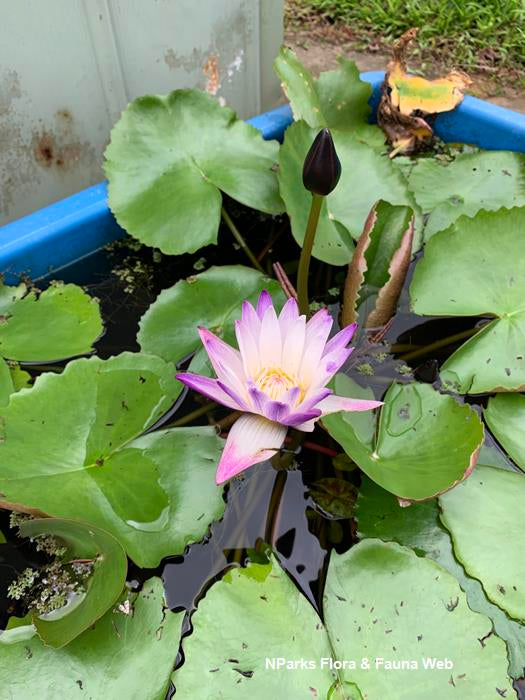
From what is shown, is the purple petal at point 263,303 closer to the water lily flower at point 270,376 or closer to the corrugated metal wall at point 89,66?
the water lily flower at point 270,376

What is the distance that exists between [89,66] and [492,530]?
1367mm

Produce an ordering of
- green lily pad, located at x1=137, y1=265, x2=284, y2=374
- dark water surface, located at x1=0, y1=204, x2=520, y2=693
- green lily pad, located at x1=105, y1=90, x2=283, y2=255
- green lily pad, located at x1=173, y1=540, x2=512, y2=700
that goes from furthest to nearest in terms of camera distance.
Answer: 1. green lily pad, located at x1=105, y1=90, x2=283, y2=255
2. green lily pad, located at x1=137, y1=265, x2=284, y2=374
3. dark water surface, located at x1=0, y1=204, x2=520, y2=693
4. green lily pad, located at x1=173, y1=540, x2=512, y2=700

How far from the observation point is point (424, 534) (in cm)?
101

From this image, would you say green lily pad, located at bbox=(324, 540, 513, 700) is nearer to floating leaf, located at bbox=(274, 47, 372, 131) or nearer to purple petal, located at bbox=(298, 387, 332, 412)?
purple petal, located at bbox=(298, 387, 332, 412)

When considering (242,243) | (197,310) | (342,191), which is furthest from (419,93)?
(197,310)

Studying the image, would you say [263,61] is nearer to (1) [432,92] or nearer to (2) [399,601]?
(1) [432,92]

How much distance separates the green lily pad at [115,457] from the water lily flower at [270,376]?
110mm

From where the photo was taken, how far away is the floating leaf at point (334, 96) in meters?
1.58

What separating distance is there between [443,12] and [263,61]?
4.10 feet

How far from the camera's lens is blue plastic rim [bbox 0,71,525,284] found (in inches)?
54.5

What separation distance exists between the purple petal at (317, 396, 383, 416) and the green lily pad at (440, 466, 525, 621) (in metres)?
0.20

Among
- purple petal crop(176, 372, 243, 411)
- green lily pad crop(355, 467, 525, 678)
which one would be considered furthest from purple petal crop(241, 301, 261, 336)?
green lily pad crop(355, 467, 525, 678)

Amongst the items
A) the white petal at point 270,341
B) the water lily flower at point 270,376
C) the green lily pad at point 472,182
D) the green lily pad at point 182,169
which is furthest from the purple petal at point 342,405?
the green lily pad at point 472,182

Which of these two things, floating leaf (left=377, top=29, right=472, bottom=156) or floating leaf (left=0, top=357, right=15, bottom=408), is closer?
floating leaf (left=0, top=357, right=15, bottom=408)
